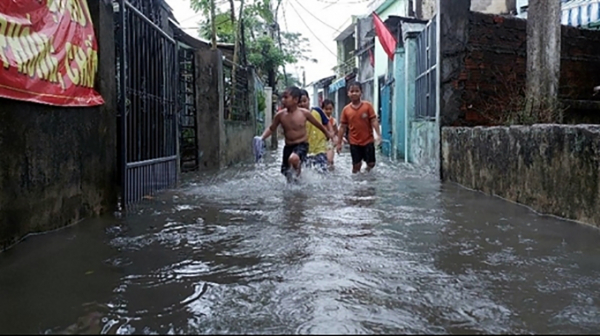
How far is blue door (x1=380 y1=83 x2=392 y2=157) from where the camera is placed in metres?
15.5

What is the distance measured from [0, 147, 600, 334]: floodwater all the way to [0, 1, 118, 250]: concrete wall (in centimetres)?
18

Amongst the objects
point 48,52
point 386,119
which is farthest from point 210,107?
point 386,119

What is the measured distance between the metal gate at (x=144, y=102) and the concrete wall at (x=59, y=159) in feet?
0.45

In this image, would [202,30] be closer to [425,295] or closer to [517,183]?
[517,183]

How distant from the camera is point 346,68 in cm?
2959

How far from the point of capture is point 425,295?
2.59 metres

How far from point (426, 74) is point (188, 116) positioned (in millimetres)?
4442

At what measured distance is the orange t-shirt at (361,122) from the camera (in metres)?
8.87

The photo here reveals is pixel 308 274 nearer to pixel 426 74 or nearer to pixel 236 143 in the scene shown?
pixel 426 74

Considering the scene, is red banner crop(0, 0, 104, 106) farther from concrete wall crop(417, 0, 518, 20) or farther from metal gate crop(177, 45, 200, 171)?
concrete wall crop(417, 0, 518, 20)

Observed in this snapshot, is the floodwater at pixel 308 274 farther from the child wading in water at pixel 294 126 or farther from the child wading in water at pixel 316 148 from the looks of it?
the child wading in water at pixel 316 148

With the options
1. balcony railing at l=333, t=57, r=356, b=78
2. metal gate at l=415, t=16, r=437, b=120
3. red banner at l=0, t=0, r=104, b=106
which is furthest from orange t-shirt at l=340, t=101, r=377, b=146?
balcony railing at l=333, t=57, r=356, b=78

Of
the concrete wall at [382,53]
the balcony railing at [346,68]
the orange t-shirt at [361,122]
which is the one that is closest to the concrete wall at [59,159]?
the orange t-shirt at [361,122]

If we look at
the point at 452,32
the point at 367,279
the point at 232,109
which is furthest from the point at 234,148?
the point at 367,279
